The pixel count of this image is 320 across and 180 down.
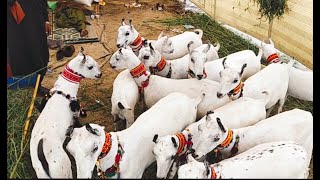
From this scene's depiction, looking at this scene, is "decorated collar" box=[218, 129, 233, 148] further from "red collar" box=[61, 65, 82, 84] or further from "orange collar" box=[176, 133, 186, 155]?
"red collar" box=[61, 65, 82, 84]

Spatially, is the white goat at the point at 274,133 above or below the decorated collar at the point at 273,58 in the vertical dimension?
below

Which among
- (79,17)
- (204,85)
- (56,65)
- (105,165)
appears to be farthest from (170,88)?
(79,17)

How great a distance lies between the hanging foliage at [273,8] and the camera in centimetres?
691

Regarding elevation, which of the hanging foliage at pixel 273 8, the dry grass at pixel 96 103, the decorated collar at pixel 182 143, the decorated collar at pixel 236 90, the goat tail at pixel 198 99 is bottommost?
the dry grass at pixel 96 103

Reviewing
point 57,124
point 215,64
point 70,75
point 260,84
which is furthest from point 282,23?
point 57,124

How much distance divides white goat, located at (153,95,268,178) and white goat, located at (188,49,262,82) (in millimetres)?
658

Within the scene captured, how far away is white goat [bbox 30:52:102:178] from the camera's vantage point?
3.73 metres

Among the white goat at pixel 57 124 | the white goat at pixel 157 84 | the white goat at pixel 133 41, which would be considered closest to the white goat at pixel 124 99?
the white goat at pixel 157 84

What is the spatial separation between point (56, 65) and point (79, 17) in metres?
2.07

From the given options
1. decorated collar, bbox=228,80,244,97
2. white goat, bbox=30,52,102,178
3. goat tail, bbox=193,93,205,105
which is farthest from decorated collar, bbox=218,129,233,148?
white goat, bbox=30,52,102,178

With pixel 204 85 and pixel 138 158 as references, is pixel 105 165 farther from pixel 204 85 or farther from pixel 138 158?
pixel 204 85

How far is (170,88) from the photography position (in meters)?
5.04

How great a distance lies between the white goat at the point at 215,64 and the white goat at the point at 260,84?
0.31 metres

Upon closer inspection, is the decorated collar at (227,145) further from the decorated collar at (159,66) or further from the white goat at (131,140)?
the decorated collar at (159,66)
